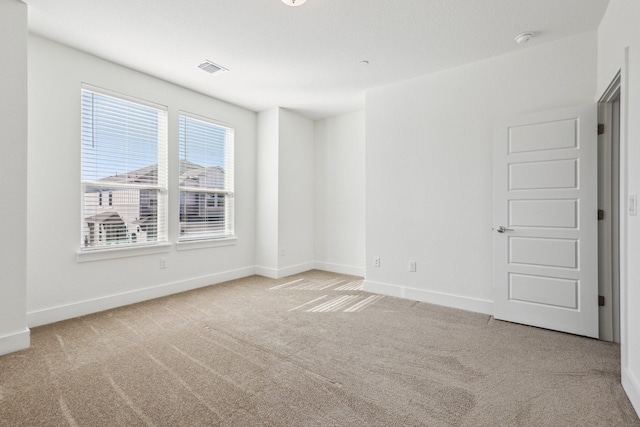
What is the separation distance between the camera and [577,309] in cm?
276

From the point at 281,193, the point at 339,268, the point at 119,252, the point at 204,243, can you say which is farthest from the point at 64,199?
the point at 339,268

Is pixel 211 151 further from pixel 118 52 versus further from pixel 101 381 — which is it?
pixel 101 381

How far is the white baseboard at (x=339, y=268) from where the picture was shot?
5199 mm

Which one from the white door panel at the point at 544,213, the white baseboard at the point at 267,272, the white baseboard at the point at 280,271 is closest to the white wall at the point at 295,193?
the white baseboard at the point at 280,271

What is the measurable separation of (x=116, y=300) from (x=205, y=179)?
192 centimetres

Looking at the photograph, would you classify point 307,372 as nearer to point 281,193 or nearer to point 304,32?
point 304,32

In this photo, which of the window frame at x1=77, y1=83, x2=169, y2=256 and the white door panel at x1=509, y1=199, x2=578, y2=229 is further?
the window frame at x1=77, y1=83, x2=169, y2=256

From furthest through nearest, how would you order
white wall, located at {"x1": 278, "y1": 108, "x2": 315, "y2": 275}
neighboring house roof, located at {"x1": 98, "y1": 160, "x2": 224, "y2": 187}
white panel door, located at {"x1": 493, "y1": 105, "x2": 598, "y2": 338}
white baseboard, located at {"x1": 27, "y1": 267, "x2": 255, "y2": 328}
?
1. white wall, located at {"x1": 278, "y1": 108, "x2": 315, "y2": 275}
2. neighboring house roof, located at {"x1": 98, "y1": 160, "x2": 224, "y2": 187}
3. white baseboard, located at {"x1": 27, "y1": 267, "x2": 255, "y2": 328}
4. white panel door, located at {"x1": 493, "y1": 105, "x2": 598, "y2": 338}

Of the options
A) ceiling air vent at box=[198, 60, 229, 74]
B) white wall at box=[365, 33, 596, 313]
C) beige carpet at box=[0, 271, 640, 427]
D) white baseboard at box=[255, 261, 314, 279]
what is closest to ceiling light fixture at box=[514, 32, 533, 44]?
white wall at box=[365, 33, 596, 313]

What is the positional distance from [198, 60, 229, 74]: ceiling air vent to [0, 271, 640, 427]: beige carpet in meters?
2.76

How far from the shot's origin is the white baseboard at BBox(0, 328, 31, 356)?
238 centimetres

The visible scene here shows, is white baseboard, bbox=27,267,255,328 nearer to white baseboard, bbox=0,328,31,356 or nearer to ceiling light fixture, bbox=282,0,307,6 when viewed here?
white baseboard, bbox=0,328,31,356

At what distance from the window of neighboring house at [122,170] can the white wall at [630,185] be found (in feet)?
14.6

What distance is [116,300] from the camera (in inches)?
137
